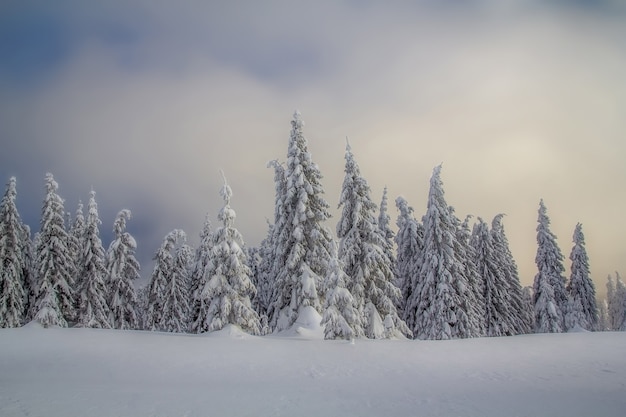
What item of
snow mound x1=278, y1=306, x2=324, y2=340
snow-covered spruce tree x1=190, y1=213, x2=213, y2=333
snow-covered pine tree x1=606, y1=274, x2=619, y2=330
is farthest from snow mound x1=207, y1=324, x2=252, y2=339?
snow-covered pine tree x1=606, y1=274, x2=619, y2=330

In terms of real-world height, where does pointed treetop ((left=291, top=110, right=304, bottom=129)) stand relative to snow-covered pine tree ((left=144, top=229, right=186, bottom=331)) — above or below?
above

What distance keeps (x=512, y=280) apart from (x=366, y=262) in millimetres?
25314

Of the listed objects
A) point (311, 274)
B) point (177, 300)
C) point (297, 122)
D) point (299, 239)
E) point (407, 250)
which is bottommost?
point (177, 300)

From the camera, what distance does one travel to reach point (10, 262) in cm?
3641

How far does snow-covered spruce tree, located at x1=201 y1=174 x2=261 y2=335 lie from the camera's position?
25.0 metres

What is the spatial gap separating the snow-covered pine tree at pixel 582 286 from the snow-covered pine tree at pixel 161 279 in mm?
48086

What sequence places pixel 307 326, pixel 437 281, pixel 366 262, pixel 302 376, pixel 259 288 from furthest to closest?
pixel 259 288 → pixel 437 281 → pixel 366 262 → pixel 307 326 → pixel 302 376

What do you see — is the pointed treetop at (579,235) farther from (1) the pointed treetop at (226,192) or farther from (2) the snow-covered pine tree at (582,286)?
(1) the pointed treetop at (226,192)

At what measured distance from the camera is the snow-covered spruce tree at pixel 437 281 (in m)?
32.8

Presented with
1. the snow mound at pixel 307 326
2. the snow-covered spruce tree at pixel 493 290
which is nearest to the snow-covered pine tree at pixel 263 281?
the snow mound at pixel 307 326

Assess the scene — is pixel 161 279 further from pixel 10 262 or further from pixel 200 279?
pixel 10 262

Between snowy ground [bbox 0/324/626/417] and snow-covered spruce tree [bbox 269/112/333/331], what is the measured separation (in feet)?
19.8

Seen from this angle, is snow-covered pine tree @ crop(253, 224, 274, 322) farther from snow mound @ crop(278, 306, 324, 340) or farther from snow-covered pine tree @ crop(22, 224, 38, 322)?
snow-covered pine tree @ crop(22, 224, 38, 322)

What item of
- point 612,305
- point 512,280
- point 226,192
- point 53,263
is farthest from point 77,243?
point 612,305
